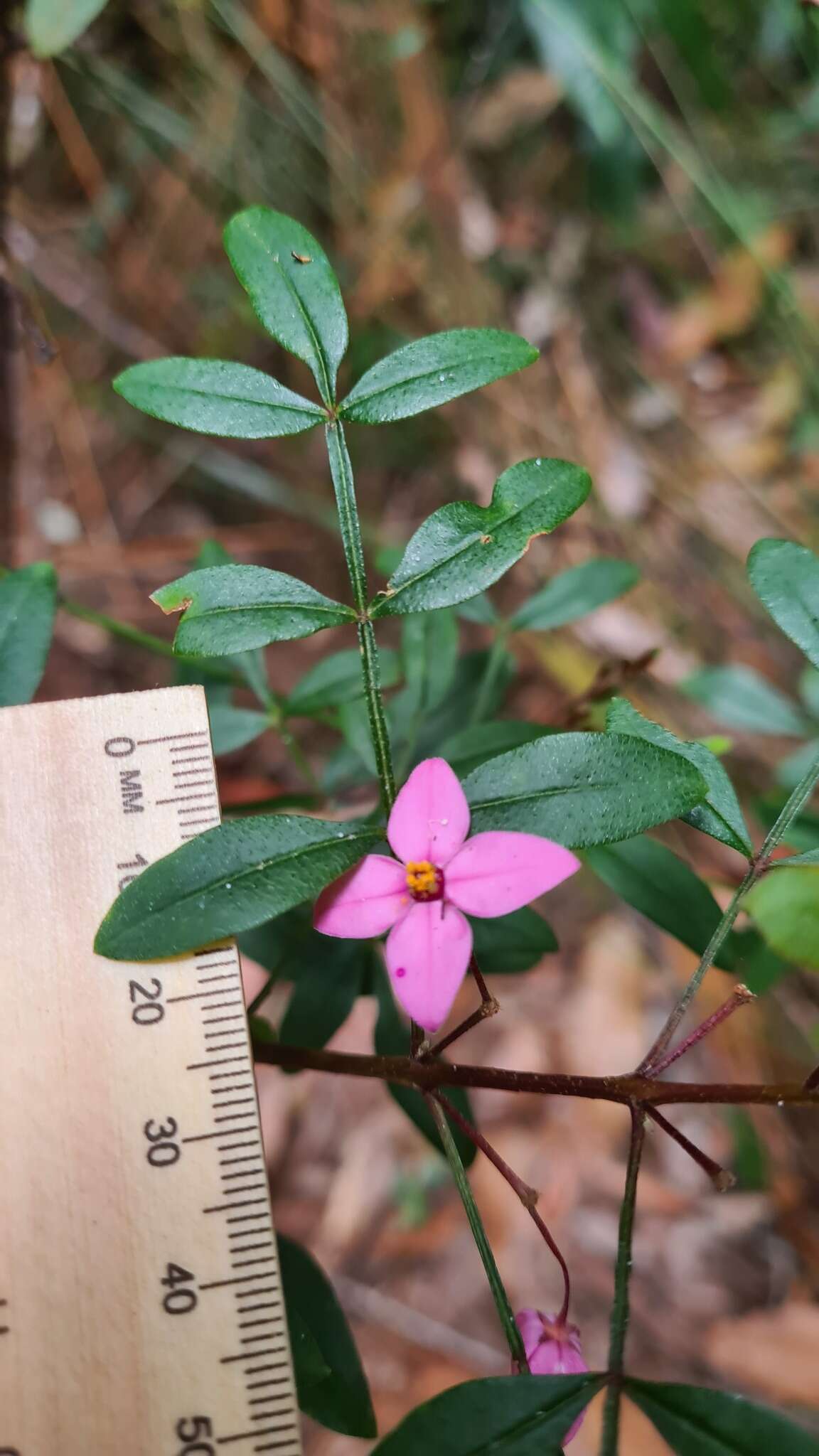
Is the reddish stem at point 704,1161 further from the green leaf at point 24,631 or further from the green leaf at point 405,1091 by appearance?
the green leaf at point 24,631

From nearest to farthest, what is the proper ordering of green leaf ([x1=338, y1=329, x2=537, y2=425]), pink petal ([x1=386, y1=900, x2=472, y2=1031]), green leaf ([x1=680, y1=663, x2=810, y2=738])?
pink petal ([x1=386, y1=900, x2=472, y2=1031]), green leaf ([x1=338, y1=329, x2=537, y2=425]), green leaf ([x1=680, y1=663, x2=810, y2=738])

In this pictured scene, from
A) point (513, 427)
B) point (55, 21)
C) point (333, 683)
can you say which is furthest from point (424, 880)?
point (513, 427)

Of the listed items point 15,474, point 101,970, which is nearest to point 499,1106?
point 101,970

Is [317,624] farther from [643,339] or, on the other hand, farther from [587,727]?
[643,339]

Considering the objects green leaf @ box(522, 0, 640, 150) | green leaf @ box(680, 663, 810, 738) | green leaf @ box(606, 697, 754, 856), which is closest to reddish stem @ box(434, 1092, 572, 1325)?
green leaf @ box(606, 697, 754, 856)

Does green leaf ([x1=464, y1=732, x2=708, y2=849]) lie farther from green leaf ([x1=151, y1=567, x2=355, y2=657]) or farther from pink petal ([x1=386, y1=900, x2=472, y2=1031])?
green leaf ([x1=151, y1=567, x2=355, y2=657])

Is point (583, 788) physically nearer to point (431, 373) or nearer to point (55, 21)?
point (431, 373)
